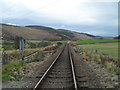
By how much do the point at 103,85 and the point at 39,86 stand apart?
322cm

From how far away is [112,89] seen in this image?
283 inches

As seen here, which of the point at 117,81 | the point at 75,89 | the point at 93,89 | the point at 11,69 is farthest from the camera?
the point at 11,69

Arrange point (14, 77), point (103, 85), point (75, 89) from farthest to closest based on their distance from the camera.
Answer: point (14, 77)
point (103, 85)
point (75, 89)

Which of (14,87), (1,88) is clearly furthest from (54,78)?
(1,88)

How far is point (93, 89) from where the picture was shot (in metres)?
7.05

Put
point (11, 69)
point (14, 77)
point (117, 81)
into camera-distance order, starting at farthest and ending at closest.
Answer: point (11, 69)
point (14, 77)
point (117, 81)

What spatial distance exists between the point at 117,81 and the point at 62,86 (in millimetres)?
3252

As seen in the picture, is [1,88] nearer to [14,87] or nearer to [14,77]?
[14,87]

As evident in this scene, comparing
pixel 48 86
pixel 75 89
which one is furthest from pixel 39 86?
pixel 75 89

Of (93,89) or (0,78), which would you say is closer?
(93,89)

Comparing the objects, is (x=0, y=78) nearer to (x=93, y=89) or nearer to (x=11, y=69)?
(x=11, y=69)

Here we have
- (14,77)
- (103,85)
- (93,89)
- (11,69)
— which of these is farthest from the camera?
(11,69)

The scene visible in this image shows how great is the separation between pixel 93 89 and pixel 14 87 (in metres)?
3.80

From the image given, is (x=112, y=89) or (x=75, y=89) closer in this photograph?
(x=75, y=89)
